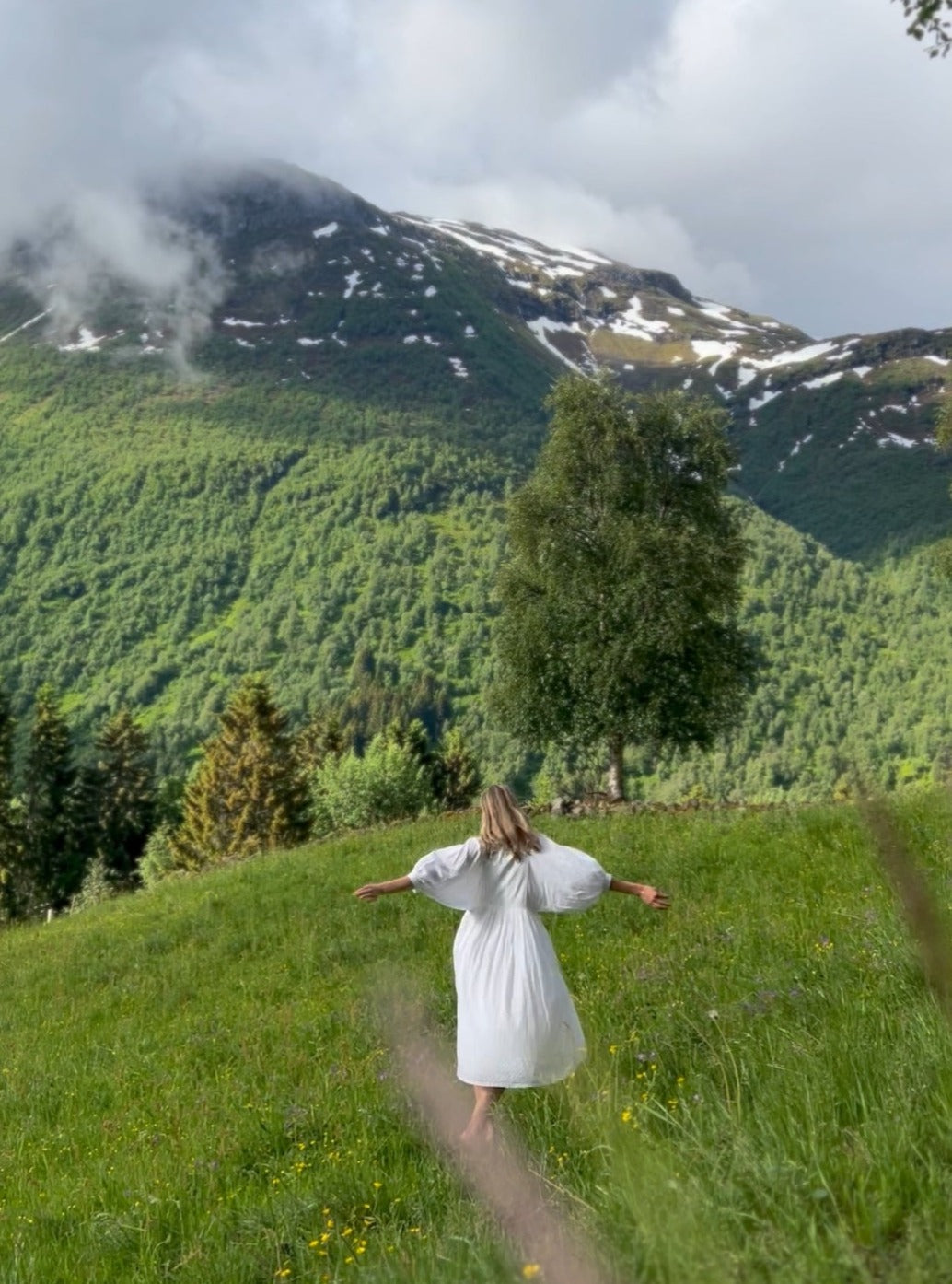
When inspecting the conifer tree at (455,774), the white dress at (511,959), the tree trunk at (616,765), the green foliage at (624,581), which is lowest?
the conifer tree at (455,774)

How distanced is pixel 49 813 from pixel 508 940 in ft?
231

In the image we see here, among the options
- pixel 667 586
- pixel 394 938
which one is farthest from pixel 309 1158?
pixel 667 586

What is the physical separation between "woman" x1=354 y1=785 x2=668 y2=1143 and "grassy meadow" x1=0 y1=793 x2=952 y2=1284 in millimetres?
273

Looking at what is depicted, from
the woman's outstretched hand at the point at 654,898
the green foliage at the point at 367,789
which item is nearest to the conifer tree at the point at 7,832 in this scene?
the green foliage at the point at 367,789

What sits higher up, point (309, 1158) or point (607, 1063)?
point (607, 1063)

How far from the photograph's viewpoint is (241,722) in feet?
231

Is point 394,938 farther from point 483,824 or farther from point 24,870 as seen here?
point 24,870

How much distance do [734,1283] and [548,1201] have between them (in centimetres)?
145

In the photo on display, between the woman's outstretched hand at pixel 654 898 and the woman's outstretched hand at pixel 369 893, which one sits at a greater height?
the woman's outstretched hand at pixel 369 893

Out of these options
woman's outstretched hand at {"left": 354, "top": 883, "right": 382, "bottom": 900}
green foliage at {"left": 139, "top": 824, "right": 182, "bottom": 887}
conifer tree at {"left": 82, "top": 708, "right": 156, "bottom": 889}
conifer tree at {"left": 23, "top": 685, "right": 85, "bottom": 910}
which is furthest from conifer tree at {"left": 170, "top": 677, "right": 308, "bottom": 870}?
woman's outstretched hand at {"left": 354, "top": 883, "right": 382, "bottom": 900}

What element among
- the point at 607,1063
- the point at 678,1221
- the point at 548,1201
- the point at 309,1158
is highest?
the point at 678,1221

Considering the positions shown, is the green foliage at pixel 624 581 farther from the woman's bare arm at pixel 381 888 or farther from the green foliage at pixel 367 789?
the green foliage at pixel 367 789

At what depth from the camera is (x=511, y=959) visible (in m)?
6.31

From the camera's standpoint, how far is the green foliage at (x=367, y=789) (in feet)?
231
